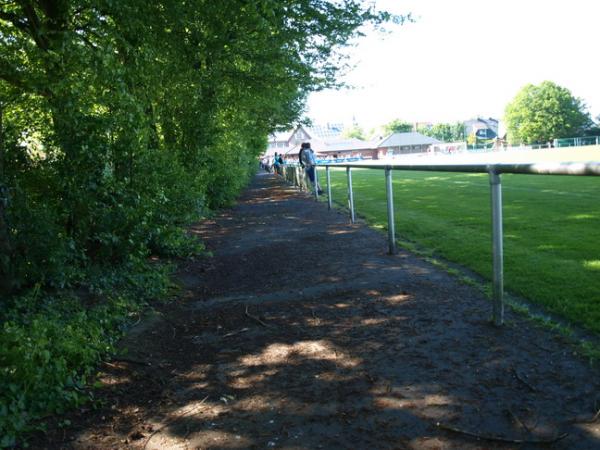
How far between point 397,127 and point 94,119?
16762 centimetres

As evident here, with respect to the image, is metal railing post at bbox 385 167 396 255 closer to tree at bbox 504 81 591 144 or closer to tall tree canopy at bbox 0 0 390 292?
tall tree canopy at bbox 0 0 390 292

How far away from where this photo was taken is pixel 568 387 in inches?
117

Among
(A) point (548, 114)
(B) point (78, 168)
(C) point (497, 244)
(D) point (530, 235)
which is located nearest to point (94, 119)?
(B) point (78, 168)

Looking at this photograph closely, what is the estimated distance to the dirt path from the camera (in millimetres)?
2703

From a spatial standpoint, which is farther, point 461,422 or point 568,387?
point 568,387

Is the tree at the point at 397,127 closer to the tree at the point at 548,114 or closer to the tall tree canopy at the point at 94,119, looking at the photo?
the tree at the point at 548,114

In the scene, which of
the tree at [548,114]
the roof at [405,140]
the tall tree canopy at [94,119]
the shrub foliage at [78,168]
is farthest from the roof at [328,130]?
the shrub foliage at [78,168]

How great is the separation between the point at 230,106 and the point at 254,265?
209 inches

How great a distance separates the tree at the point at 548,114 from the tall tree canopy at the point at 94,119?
106504 mm

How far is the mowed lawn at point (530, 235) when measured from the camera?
16.0 feet

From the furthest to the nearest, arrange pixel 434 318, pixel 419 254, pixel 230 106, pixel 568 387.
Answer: pixel 230 106 < pixel 419 254 < pixel 434 318 < pixel 568 387

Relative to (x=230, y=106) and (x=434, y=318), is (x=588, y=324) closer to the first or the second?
(x=434, y=318)

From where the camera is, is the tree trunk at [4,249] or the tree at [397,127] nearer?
the tree trunk at [4,249]

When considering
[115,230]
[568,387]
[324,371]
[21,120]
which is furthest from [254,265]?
[568,387]
